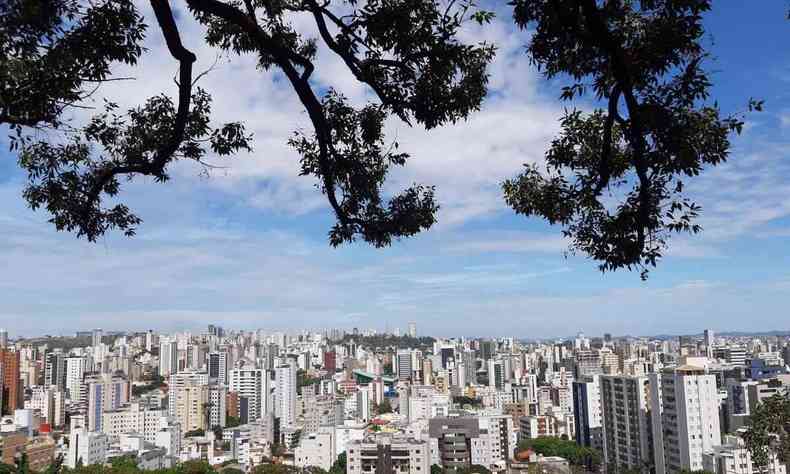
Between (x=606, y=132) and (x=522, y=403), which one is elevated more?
(x=606, y=132)

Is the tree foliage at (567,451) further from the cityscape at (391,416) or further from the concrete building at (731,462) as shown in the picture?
the concrete building at (731,462)

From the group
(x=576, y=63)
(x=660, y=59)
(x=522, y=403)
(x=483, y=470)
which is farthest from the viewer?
(x=522, y=403)

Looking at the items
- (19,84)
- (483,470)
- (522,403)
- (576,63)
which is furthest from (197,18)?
(522,403)

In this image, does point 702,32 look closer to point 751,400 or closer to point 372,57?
point 372,57

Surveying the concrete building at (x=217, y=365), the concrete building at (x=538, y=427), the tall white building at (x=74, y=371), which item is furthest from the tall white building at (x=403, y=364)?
the concrete building at (x=538, y=427)

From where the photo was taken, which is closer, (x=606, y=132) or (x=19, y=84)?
(x=606, y=132)

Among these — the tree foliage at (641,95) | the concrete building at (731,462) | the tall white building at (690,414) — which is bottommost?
the concrete building at (731,462)

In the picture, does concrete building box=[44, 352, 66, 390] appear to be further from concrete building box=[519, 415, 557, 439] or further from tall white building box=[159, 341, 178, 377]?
concrete building box=[519, 415, 557, 439]
